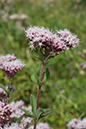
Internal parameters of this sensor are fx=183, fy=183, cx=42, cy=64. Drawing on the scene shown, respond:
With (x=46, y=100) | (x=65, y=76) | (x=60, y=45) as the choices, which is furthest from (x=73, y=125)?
(x=65, y=76)

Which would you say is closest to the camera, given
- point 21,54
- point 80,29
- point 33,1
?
point 21,54

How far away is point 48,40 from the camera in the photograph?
119 centimetres

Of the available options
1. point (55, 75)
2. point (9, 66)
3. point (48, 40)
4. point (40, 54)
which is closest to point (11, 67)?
point (9, 66)

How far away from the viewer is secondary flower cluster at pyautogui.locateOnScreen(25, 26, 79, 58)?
→ 3.86 feet

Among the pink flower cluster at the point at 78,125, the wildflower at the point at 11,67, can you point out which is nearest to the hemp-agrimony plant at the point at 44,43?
the wildflower at the point at 11,67

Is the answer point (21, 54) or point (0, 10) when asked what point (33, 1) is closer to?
point (0, 10)

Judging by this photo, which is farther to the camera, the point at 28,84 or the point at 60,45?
the point at 28,84

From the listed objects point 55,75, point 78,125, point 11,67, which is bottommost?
point 78,125

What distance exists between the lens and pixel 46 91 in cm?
303

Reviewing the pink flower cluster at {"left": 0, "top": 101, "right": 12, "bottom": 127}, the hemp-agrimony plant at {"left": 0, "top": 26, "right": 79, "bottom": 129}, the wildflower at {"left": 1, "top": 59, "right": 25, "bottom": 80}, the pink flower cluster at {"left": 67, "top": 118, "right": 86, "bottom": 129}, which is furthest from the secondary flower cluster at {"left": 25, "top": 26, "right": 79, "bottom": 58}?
the pink flower cluster at {"left": 67, "top": 118, "right": 86, "bottom": 129}

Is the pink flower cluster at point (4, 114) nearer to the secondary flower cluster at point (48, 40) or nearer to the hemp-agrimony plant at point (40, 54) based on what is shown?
the hemp-agrimony plant at point (40, 54)

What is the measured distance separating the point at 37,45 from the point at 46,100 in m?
1.80

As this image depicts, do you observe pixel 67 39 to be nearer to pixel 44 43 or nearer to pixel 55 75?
pixel 44 43

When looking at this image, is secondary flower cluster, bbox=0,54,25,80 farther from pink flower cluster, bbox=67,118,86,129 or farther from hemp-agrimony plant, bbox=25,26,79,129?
pink flower cluster, bbox=67,118,86,129
